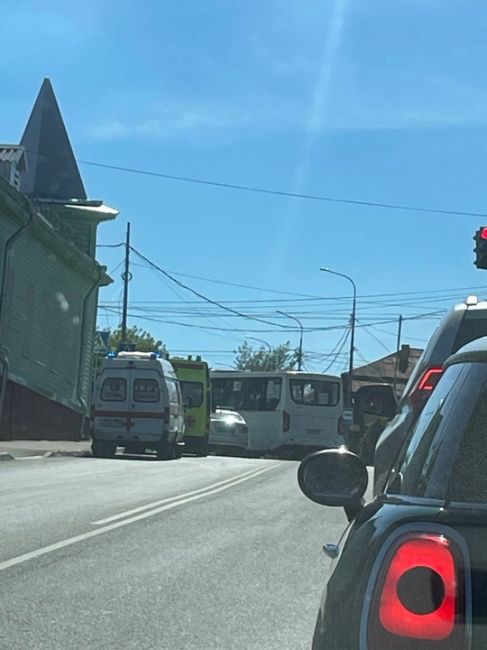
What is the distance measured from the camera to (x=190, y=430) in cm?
3091

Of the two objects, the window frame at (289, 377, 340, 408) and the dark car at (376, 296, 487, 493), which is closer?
the dark car at (376, 296, 487, 493)

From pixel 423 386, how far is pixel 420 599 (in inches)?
169

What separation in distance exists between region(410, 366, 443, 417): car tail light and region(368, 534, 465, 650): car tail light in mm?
4102

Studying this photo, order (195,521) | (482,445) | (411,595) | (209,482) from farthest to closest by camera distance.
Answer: (209,482) → (195,521) → (482,445) → (411,595)

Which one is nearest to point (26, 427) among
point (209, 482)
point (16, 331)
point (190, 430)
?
point (16, 331)

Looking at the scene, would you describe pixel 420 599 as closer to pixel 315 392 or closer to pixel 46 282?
pixel 46 282

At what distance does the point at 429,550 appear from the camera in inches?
97.0

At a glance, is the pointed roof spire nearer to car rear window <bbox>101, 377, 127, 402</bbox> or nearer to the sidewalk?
the sidewalk

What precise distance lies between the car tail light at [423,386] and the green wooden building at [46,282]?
2175cm

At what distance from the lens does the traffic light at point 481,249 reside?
7.91 meters

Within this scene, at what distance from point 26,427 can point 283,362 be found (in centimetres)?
6711

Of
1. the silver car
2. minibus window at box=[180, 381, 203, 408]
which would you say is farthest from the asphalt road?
the silver car

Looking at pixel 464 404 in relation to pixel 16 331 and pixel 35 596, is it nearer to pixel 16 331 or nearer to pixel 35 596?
Answer: pixel 35 596

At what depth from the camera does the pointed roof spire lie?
39500 millimetres
